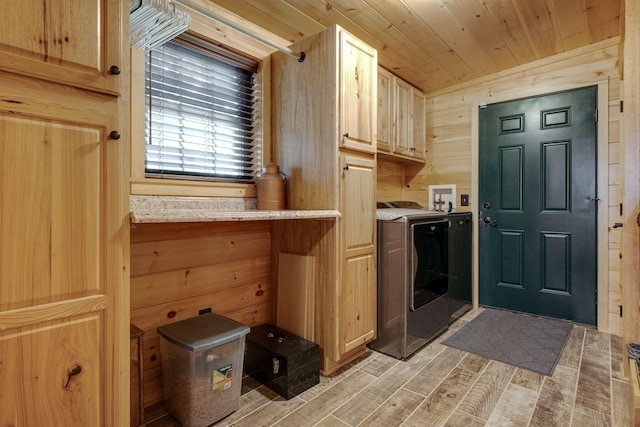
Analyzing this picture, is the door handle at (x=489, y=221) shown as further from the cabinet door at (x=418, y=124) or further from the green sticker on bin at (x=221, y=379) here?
the green sticker on bin at (x=221, y=379)

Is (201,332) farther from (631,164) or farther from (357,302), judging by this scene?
(631,164)

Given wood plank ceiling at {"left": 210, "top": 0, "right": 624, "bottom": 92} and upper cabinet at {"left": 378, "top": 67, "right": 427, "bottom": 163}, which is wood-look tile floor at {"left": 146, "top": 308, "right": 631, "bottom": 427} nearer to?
upper cabinet at {"left": 378, "top": 67, "right": 427, "bottom": 163}

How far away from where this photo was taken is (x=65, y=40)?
1039 millimetres

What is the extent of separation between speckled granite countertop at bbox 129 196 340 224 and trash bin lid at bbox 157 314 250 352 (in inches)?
23.5

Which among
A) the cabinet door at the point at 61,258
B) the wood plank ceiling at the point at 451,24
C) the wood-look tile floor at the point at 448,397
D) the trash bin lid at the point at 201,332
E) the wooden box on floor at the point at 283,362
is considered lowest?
the wood-look tile floor at the point at 448,397

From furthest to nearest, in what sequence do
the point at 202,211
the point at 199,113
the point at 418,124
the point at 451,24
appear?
the point at 418,124, the point at 451,24, the point at 199,113, the point at 202,211

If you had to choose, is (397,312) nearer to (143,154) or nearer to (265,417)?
(265,417)

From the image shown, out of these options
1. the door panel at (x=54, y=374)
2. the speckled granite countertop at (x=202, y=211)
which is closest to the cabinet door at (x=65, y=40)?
the speckled granite countertop at (x=202, y=211)

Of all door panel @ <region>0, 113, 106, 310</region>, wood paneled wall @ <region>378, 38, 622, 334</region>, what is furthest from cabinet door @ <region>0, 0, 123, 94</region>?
wood paneled wall @ <region>378, 38, 622, 334</region>

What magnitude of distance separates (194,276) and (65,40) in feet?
4.31

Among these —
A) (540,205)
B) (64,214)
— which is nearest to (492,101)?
(540,205)

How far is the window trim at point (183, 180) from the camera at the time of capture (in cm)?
173

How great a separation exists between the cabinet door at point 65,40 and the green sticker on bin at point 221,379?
1304mm

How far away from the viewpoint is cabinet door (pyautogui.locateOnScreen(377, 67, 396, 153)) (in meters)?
3.01
